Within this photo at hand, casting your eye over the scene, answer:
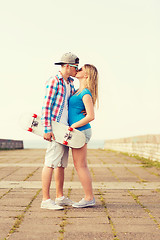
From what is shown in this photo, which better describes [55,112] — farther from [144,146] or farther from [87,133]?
[144,146]

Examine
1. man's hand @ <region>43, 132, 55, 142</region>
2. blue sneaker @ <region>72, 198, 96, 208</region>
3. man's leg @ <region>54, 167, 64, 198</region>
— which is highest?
man's hand @ <region>43, 132, 55, 142</region>

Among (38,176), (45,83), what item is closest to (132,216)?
(45,83)

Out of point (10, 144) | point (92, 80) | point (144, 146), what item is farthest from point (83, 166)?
point (10, 144)

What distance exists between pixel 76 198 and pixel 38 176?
2.55 meters

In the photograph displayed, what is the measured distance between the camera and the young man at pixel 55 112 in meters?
4.29

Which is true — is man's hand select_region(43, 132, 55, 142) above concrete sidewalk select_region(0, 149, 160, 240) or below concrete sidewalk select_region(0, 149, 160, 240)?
above

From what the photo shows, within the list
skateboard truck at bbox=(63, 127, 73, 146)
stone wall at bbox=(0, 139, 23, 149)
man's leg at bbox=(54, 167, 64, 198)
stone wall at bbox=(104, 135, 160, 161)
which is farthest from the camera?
stone wall at bbox=(0, 139, 23, 149)

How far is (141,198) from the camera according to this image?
5.06m

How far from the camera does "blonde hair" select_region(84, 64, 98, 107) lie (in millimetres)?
4410

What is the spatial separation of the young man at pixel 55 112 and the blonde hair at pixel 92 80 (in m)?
0.17

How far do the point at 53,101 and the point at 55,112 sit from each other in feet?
0.43

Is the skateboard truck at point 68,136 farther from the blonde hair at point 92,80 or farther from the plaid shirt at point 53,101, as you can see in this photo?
the blonde hair at point 92,80

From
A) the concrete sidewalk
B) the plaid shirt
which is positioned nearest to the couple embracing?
the plaid shirt

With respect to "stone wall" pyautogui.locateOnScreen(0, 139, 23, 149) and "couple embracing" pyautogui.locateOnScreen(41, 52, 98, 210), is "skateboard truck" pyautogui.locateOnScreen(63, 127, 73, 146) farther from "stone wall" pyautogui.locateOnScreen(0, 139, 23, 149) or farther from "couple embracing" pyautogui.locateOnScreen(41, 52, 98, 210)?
"stone wall" pyautogui.locateOnScreen(0, 139, 23, 149)
